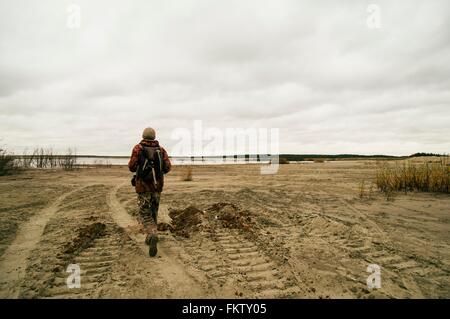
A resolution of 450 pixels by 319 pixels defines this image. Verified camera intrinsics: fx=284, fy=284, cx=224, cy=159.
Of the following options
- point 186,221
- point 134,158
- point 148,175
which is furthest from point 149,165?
point 186,221

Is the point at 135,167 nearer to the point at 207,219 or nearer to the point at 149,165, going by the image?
the point at 149,165

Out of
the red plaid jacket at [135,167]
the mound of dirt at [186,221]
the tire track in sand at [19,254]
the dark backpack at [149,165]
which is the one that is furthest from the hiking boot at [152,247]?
the tire track in sand at [19,254]

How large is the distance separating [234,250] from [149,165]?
86.2 inches

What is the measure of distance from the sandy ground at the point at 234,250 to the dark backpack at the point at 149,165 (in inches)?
51.2

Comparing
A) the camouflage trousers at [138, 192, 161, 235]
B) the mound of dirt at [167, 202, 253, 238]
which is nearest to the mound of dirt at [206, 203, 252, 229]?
the mound of dirt at [167, 202, 253, 238]

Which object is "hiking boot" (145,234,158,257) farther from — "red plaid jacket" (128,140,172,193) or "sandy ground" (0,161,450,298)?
"red plaid jacket" (128,140,172,193)

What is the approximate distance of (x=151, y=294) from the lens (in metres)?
3.61

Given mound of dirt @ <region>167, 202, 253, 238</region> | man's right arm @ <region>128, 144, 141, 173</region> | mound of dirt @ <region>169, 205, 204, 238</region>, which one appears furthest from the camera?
mound of dirt @ <region>167, 202, 253, 238</region>

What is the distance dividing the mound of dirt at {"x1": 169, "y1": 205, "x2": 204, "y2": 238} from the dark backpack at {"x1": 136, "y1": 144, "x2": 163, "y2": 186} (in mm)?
1548

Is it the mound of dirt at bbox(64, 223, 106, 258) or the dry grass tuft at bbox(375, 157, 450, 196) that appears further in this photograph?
the dry grass tuft at bbox(375, 157, 450, 196)

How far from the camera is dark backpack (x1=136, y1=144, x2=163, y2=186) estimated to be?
17.1 ft
